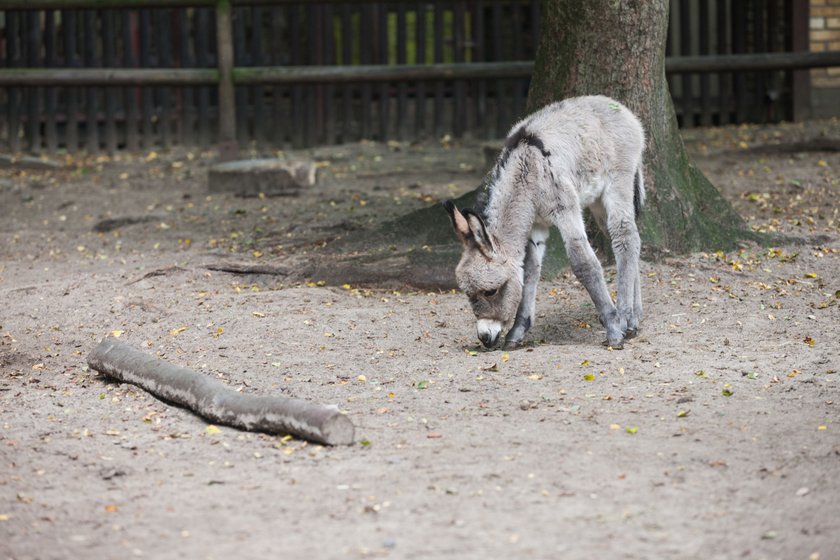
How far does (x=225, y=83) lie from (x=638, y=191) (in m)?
6.22

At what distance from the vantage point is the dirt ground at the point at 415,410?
4.03m

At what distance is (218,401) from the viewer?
17.6 feet

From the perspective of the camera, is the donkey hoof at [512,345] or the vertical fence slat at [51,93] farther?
the vertical fence slat at [51,93]

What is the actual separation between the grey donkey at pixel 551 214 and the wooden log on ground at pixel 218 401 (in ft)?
5.57

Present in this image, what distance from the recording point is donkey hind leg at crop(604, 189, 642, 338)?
22.6 feet

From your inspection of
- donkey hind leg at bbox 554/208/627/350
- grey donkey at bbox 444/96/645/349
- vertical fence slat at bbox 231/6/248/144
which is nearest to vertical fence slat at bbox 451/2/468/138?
vertical fence slat at bbox 231/6/248/144

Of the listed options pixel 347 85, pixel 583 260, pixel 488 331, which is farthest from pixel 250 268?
pixel 347 85

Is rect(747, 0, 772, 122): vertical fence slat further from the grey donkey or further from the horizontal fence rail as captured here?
the grey donkey

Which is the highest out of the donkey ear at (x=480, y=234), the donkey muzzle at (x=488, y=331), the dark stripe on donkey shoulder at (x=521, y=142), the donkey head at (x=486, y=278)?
the dark stripe on donkey shoulder at (x=521, y=142)

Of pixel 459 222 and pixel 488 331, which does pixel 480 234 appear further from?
pixel 488 331

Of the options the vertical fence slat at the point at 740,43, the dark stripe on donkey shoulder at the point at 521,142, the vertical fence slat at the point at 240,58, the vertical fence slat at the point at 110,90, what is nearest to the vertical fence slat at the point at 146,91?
the vertical fence slat at the point at 110,90

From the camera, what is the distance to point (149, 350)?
6691 mm

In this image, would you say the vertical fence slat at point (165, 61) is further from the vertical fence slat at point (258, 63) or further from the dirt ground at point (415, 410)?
the dirt ground at point (415, 410)

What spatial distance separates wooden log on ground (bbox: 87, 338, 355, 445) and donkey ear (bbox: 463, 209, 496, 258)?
5.70 feet
